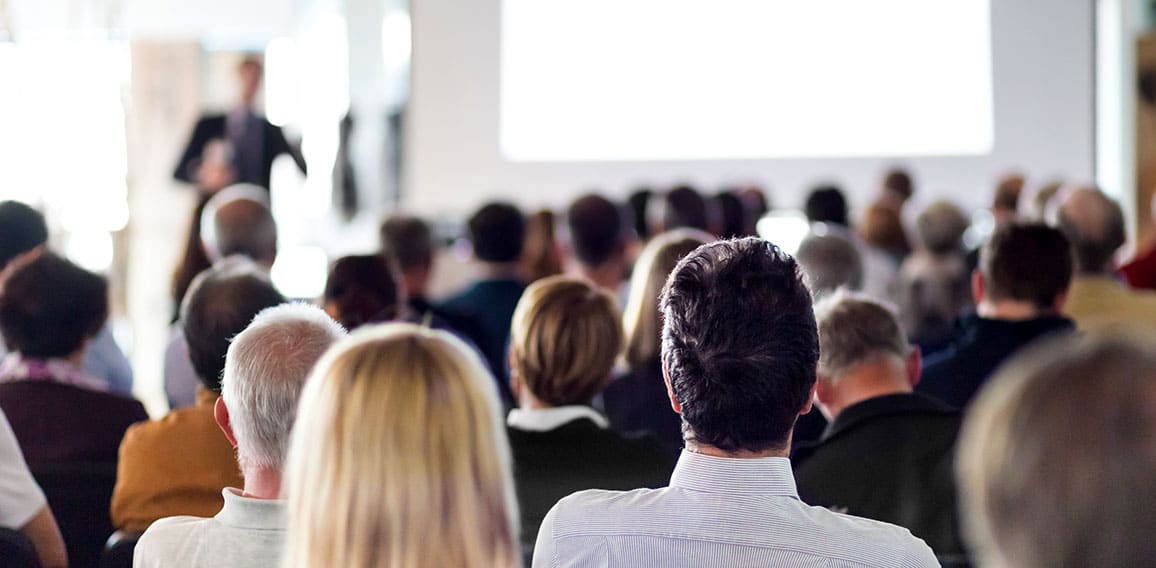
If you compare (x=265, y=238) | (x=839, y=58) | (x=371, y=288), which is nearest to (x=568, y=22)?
(x=839, y=58)

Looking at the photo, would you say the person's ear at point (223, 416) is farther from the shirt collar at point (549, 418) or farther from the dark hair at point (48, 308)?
the dark hair at point (48, 308)

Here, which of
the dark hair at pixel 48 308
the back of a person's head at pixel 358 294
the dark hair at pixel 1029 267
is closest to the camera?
the dark hair at pixel 48 308

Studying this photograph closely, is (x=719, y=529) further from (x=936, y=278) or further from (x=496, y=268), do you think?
(x=936, y=278)

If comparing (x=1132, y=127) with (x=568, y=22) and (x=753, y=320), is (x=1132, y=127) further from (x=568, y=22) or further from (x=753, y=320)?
(x=753, y=320)

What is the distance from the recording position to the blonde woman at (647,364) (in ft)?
10.1

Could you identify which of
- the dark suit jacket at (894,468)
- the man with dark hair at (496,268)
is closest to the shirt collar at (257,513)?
the dark suit jacket at (894,468)

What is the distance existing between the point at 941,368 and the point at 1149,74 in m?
6.19

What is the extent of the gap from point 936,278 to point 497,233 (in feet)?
5.92

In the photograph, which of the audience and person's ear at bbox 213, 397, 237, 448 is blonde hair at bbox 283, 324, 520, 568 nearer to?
person's ear at bbox 213, 397, 237, 448

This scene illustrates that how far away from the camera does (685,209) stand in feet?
18.0

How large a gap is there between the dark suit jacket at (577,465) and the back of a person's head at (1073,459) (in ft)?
4.86

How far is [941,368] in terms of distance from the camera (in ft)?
10.6

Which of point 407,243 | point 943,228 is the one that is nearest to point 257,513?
point 407,243

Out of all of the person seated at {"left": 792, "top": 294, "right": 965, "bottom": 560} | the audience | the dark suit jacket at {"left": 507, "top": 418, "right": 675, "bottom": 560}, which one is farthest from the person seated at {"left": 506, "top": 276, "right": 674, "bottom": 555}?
the audience
